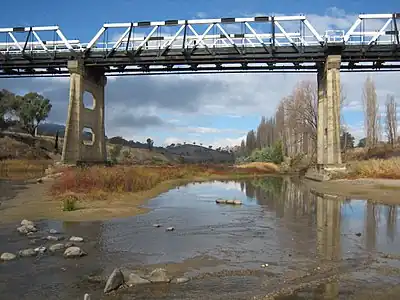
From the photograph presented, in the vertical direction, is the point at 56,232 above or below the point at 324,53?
below

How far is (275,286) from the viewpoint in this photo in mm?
Answer: 8875

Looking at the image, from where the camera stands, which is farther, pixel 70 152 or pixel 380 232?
pixel 70 152

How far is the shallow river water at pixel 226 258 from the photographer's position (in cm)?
852

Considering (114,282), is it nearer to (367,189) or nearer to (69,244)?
(69,244)

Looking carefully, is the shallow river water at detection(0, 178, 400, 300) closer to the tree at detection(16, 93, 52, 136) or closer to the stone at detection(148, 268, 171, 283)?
the stone at detection(148, 268, 171, 283)

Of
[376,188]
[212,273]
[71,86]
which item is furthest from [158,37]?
[212,273]

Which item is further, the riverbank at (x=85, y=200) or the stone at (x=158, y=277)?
the riverbank at (x=85, y=200)

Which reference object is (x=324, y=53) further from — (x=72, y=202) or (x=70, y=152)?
(x=72, y=202)

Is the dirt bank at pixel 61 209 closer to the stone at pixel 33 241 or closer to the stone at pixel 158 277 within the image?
the stone at pixel 33 241

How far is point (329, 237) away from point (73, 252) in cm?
856

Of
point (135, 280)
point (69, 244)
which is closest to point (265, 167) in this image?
point (69, 244)

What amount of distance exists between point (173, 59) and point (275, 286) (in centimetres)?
4276

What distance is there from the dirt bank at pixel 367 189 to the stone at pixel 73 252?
21288mm

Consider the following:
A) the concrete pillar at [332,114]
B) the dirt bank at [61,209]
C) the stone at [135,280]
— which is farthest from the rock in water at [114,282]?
the concrete pillar at [332,114]
